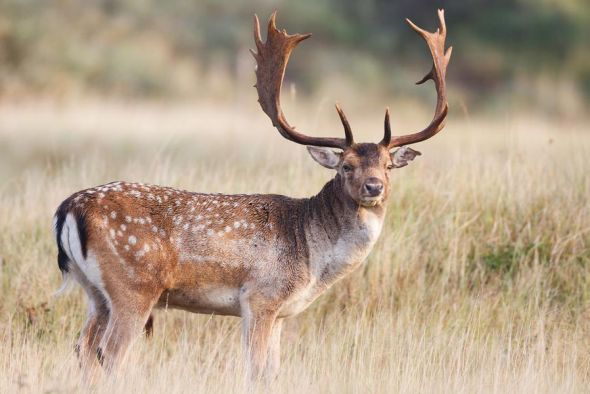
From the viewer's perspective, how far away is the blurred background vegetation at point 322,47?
30.8 metres

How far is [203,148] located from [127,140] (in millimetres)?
1506

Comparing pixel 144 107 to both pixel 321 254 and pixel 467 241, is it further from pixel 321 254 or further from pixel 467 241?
pixel 321 254

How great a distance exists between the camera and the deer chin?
721cm

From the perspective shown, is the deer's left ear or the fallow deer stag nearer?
the fallow deer stag

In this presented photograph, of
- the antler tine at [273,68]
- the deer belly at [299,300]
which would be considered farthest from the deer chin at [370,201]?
the antler tine at [273,68]

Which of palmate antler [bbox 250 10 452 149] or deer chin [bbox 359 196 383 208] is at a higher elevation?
palmate antler [bbox 250 10 452 149]

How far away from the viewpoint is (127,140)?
1903 cm

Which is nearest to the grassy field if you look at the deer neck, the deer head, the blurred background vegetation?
Answer: the deer neck

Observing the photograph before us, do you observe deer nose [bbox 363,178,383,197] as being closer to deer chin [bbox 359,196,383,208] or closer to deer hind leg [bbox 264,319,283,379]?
deer chin [bbox 359,196,383,208]

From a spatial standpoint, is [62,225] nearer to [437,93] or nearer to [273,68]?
[273,68]

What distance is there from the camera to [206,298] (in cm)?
726

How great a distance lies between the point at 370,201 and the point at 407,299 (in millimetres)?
1812

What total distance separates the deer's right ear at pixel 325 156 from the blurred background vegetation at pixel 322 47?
21.4 meters

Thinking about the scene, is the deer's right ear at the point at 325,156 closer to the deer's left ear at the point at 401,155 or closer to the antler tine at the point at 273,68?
the antler tine at the point at 273,68
